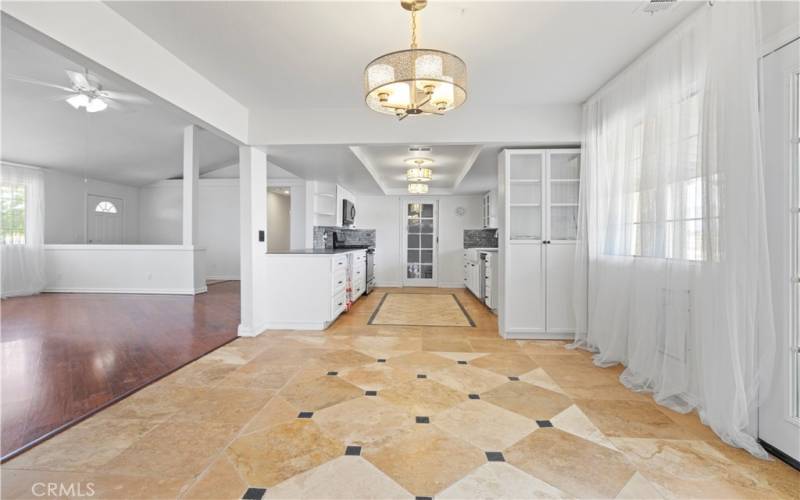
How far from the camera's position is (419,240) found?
338 inches

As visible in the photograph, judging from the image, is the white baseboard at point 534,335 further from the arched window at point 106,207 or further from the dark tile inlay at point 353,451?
the arched window at point 106,207

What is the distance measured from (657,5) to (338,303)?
13.8ft

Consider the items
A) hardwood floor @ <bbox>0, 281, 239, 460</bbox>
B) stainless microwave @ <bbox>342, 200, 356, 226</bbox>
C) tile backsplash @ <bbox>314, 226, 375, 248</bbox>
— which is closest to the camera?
hardwood floor @ <bbox>0, 281, 239, 460</bbox>

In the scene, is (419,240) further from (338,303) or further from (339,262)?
(338,303)

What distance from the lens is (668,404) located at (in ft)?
7.64

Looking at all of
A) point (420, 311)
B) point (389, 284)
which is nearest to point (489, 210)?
point (389, 284)

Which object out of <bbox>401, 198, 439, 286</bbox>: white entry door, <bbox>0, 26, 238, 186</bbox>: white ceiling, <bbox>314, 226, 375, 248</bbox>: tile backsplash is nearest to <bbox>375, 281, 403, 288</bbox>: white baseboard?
<bbox>401, 198, 439, 286</bbox>: white entry door

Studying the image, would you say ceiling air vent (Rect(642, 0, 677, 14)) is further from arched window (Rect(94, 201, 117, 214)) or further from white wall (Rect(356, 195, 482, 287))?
arched window (Rect(94, 201, 117, 214))

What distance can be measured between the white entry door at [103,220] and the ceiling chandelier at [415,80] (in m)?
9.75

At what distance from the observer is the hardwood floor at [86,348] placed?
2.24 m

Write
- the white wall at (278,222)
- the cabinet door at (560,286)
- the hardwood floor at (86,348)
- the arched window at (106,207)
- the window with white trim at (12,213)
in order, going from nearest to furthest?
the hardwood floor at (86,348), the cabinet door at (560,286), the window with white trim at (12,213), the arched window at (106,207), the white wall at (278,222)

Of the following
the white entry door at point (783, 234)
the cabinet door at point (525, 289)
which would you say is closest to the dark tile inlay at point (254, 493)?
the white entry door at point (783, 234)

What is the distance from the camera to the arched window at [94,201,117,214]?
342 inches

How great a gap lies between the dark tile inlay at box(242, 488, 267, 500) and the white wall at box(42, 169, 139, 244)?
9.31m
